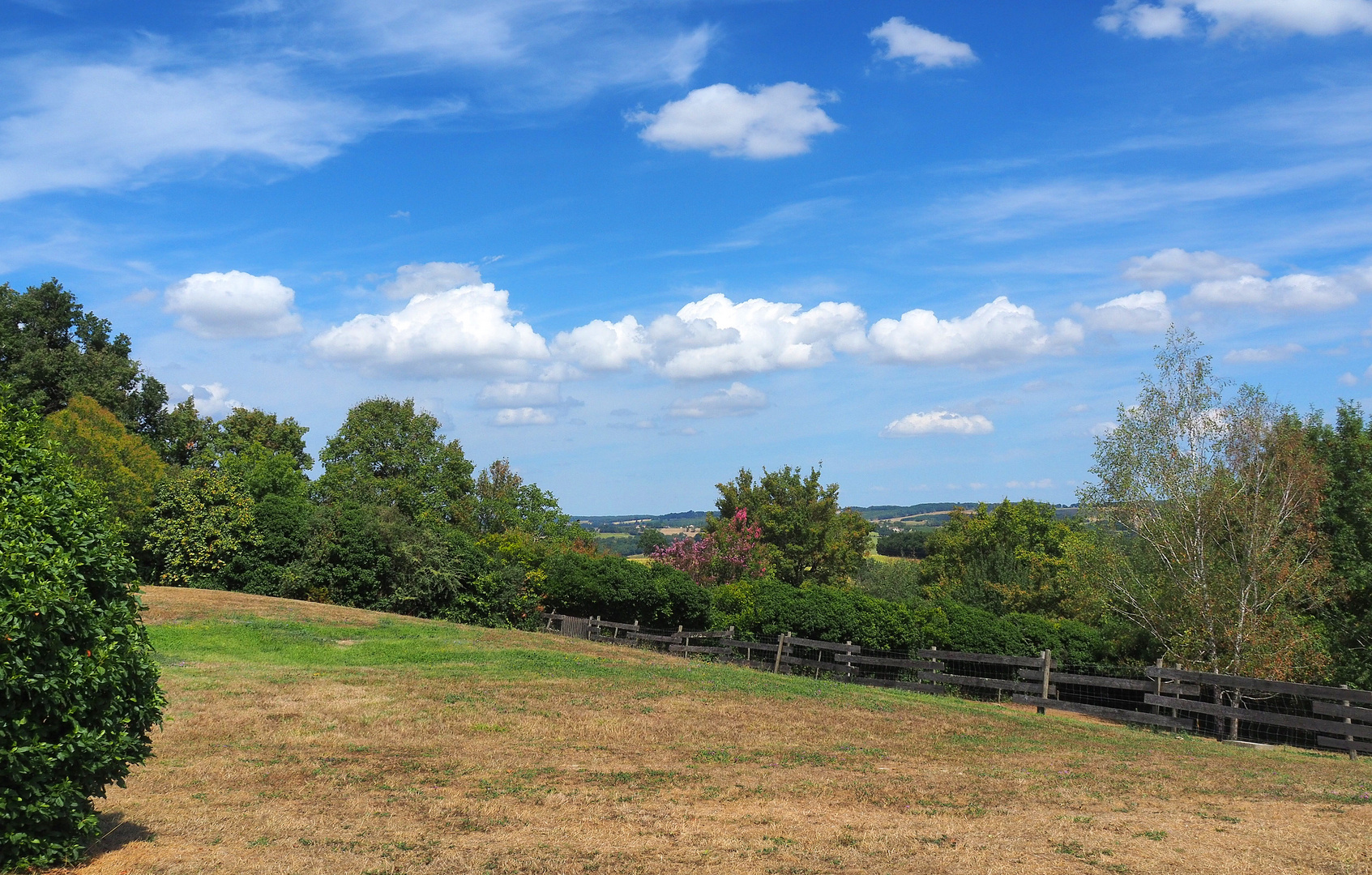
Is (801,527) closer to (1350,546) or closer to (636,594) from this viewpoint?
(636,594)

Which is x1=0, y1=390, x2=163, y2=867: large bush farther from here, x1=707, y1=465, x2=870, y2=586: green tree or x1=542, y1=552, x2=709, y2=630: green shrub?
x1=707, y1=465, x2=870, y2=586: green tree

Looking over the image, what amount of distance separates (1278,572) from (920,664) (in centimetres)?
916

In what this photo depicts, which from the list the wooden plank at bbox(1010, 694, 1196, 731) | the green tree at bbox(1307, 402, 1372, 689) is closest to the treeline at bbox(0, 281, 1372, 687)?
the green tree at bbox(1307, 402, 1372, 689)

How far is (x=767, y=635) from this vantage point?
2941 cm

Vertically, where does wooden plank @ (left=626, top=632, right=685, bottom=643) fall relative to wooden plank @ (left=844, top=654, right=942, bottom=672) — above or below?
below

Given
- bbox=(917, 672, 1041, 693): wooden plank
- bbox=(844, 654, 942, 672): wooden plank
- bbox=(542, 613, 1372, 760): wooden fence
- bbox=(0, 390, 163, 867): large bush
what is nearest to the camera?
bbox=(0, 390, 163, 867): large bush

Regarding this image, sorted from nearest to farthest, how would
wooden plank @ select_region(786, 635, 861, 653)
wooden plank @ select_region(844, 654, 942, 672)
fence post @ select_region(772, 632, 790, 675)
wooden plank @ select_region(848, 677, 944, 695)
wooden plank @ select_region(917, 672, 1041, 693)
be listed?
wooden plank @ select_region(917, 672, 1041, 693) → wooden plank @ select_region(844, 654, 942, 672) → wooden plank @ select_region(848, 677, 944, 695) → wooden plank @ select_region(786, 635, 861, 653) → fence post @ select_region(772, 632, 790, 675)

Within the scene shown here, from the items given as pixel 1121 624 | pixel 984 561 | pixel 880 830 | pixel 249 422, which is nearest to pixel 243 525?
pixel 249 422

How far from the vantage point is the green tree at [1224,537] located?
73.5ft

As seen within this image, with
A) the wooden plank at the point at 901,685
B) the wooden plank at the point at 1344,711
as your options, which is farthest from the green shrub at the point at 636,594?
the wooden plank at the point at 1344,711

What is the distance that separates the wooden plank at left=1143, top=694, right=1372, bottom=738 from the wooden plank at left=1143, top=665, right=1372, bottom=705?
43 centimetres

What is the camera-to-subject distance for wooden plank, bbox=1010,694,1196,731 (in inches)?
749

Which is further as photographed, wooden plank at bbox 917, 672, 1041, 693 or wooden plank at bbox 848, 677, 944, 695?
wooden plank at bbox 848, 677, 944, 695

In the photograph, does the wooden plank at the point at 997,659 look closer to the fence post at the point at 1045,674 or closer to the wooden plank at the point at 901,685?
the fence post at the point at 1045,674
